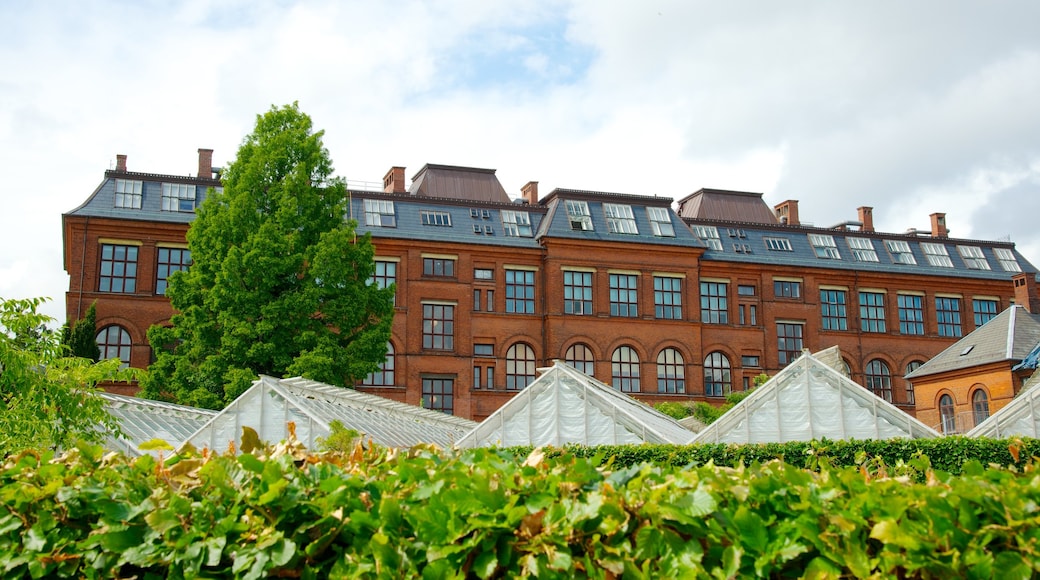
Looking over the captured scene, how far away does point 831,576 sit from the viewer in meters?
3.60

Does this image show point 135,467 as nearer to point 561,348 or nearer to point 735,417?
point 735,417

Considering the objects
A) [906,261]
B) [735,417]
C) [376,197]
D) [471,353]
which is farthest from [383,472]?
[906,261]

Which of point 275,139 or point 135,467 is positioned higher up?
point 275,139

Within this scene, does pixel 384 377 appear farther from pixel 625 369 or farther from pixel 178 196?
pixel 178 196

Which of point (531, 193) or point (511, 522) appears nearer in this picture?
point (511, 522)

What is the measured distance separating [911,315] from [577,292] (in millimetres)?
18340

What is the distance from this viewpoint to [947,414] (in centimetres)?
4147

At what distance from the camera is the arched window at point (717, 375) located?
4589 centimetres

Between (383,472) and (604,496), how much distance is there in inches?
43.0

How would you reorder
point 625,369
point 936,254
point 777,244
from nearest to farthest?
point 625,369 < point 777,244 < point 936,254

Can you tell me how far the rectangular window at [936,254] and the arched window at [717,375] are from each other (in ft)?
46.5

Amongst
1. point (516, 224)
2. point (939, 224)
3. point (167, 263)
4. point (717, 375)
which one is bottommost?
point (717, 375)

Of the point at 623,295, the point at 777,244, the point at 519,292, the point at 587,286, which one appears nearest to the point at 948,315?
the point at 777,244

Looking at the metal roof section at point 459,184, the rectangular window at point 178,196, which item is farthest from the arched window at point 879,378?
the rectangular window at point 178,196
